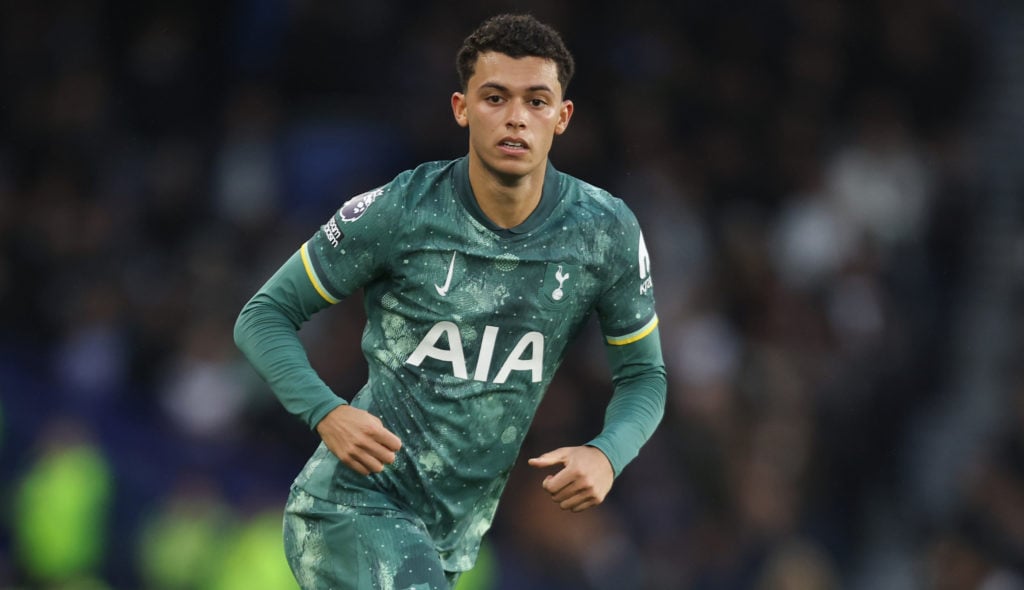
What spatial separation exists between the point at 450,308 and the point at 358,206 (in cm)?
38

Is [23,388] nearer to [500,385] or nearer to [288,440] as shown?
[288,440]

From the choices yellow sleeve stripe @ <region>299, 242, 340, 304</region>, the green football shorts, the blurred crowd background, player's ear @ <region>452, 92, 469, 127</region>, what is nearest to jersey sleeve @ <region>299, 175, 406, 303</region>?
yellow sleeve stripe @ <region>299, 242, 340, 304</region>

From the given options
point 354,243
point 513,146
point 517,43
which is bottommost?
point 354,243

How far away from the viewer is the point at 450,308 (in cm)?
450

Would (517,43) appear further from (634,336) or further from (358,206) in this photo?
(634,336)

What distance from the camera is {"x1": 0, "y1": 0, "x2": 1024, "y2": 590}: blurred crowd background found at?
1011 cm

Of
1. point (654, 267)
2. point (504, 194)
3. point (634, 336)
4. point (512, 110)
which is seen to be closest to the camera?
point (512, 110)

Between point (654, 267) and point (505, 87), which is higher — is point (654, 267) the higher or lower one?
the lower one

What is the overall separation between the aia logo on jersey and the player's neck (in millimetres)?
271

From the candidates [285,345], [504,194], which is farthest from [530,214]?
[285,345]

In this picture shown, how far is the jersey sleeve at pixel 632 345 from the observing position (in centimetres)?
462

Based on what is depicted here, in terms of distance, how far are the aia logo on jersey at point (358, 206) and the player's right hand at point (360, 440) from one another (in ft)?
1.78

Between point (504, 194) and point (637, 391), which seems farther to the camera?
point (637, 391)

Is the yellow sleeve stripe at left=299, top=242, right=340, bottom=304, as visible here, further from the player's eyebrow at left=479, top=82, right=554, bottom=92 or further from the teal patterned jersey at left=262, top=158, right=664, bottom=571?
the player's eyebrow at left=479, top=82, right=554, bottom=92
